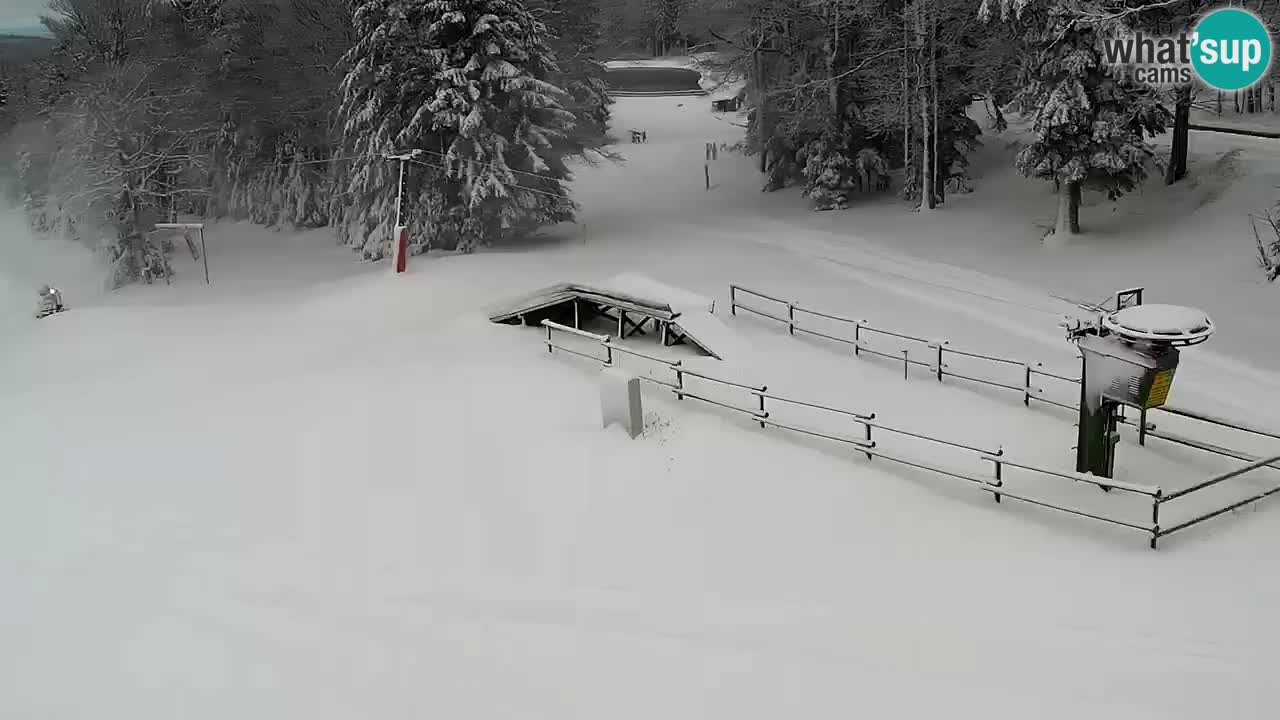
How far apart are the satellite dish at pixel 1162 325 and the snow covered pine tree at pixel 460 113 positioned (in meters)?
24.5

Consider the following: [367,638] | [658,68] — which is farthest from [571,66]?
[658,68]

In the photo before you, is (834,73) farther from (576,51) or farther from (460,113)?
(460,113)

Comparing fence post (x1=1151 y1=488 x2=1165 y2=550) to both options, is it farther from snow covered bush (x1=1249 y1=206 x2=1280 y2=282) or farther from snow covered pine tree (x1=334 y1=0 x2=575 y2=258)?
snow covered pine tree (x1=334 y1=0 x2=575 y2=258)

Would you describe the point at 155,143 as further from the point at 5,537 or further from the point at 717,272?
the point at 5,537

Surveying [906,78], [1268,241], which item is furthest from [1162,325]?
[906,78]

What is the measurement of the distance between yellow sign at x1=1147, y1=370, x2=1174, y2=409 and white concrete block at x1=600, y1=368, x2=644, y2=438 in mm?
7023

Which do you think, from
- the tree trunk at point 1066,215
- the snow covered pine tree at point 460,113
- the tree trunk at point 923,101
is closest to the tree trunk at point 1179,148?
the tree trunk at point 1066,215

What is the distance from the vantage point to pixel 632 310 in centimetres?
2248

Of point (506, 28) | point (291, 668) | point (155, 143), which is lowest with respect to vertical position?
point (291, 668)

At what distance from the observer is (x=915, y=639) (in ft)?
36.2

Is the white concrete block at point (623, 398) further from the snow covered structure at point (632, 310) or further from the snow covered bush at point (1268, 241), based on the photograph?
the snow covered bush at point (1268, 241)

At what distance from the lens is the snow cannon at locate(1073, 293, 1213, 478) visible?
13289mm

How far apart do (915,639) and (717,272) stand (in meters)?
19.9

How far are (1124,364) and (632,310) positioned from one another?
10.9 m
